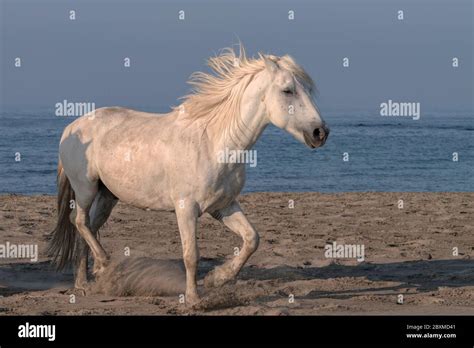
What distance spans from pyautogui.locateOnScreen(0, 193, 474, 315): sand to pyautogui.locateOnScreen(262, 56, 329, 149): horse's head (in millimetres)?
1444

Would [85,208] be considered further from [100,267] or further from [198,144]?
[198,144]

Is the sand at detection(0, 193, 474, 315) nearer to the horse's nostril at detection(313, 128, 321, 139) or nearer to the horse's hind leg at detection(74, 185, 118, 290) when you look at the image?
the horse's hind leg at detection(74, 185, 118, 290)

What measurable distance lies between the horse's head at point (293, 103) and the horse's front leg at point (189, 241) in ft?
3.46

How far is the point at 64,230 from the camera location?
959 cm

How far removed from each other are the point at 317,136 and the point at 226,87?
108 centimetres

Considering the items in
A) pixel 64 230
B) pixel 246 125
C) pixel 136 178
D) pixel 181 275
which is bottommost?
pixel 181 275

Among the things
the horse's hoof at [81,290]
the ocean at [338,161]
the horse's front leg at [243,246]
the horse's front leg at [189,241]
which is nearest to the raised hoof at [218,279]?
the horse's front leg at [243,246]

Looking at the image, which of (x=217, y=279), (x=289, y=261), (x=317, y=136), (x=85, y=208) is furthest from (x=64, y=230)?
(x=317, y=136)

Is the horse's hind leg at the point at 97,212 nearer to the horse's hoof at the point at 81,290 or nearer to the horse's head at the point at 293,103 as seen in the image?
the horse's hoof at the point at 81,290

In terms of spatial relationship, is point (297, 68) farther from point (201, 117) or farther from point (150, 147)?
point (150, 147)

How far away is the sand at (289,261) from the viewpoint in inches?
311

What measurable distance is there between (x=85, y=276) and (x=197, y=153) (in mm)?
2031

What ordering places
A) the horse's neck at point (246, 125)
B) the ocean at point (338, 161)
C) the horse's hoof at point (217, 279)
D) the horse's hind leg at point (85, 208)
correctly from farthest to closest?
the ocean at point (338, 161) → the horse's hind leg at point (85, 208) → the horse's hoof at point (217, 279) → the horse's neck at point (246, 125)
